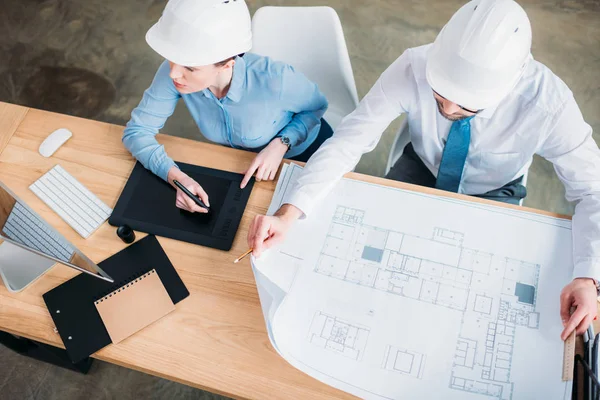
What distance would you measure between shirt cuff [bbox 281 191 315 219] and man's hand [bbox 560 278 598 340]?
2.04ft

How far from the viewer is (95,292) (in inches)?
51.3

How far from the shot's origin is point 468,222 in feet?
4.21

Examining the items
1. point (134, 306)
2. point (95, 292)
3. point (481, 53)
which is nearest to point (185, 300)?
point (134, 306)

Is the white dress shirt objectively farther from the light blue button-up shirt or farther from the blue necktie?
the light blue button-up shirt

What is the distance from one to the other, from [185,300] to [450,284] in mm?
645

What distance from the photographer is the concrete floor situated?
260 centimetres

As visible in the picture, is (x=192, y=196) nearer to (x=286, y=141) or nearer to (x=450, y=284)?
(x=286, y=141)

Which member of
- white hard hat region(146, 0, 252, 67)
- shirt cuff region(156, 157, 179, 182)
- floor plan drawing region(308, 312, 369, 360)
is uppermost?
white hard hat region(146, 0, 252, 67)

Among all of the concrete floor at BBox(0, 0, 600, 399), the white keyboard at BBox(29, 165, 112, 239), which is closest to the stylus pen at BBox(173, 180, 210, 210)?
the white keyboard at BBox(29, 165, 112, 239)

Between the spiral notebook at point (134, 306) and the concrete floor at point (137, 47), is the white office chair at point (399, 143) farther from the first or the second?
the spiral notebook at point (134, 306)

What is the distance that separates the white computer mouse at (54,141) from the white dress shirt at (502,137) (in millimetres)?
722

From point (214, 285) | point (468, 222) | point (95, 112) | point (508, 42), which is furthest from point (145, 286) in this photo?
point (95, 112)

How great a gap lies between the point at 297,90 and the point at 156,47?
1.45 ft

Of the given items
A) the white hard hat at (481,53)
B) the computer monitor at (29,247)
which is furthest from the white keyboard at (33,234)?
the white hard hat at (481,53)
